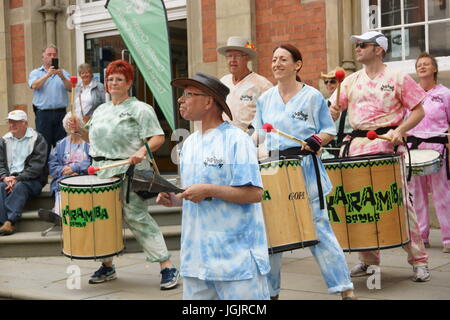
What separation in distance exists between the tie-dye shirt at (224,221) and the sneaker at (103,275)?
3.12 m

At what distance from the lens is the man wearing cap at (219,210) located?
3.78m

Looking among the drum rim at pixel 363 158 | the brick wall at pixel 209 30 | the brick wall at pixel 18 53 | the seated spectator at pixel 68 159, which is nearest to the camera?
the drum rim at pixel 363 158

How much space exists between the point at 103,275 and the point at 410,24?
16.6 feet

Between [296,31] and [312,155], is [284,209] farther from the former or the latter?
[296,31]

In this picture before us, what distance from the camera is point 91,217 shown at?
636cm

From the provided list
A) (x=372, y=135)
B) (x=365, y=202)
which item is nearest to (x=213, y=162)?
(x=372, y=135)

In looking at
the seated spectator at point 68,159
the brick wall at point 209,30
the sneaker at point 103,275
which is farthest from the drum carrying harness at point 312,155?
the brick wall at point 209,30

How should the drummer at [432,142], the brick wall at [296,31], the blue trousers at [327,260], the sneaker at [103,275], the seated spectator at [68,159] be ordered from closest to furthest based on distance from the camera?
1. the blue trousers at [327,260]
2. the sneaker at [103,275]
3. the drummer at [432,142]
4. the seated spectator at [68,159]
5. the brick wall at [296,31]

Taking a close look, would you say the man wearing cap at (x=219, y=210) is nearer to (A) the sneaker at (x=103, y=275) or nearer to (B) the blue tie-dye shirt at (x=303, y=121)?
(B) the blue tie-dye shirt at (x=303, y=121)

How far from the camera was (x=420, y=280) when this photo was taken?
245 inches

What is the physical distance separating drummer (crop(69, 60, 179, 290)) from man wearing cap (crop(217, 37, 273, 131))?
862mm

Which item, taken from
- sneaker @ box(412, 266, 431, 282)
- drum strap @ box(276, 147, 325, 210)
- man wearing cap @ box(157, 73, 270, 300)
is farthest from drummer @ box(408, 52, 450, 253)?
man wearing cap @ box(157, 73, 270, 300)

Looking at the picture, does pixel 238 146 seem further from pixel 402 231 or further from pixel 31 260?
pixel 31 260

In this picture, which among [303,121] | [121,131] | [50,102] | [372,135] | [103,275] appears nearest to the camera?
[303,121]
